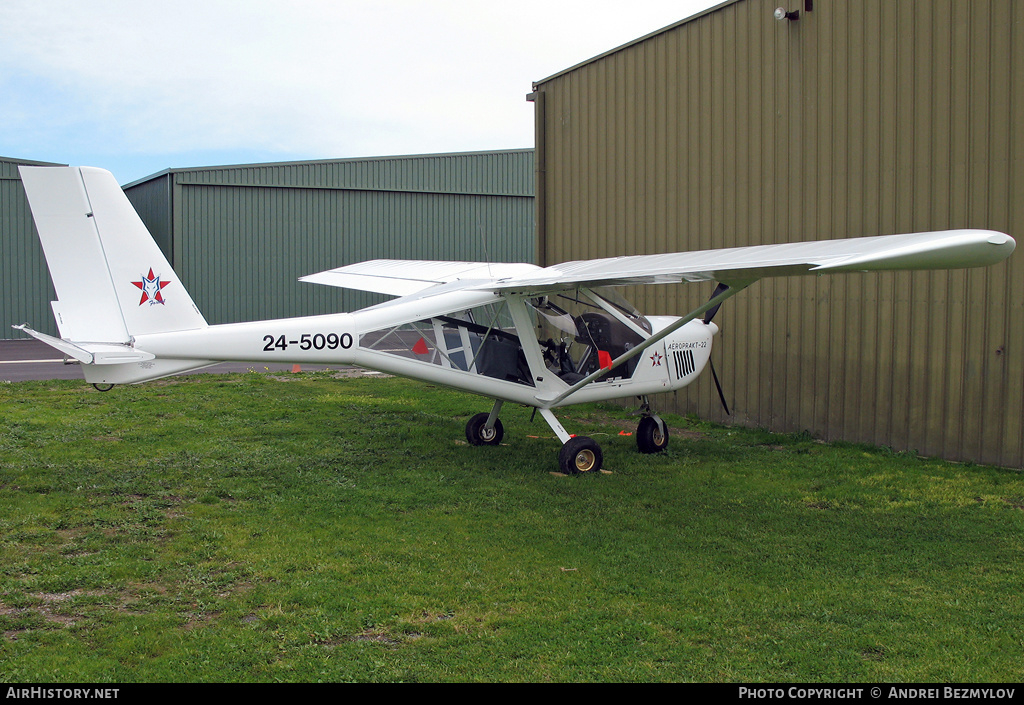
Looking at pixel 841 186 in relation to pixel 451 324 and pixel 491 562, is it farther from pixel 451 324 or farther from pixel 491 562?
pixel 491 562

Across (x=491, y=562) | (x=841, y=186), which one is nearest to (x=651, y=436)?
(x=841, y=186)

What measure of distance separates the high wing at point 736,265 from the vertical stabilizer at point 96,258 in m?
3.06

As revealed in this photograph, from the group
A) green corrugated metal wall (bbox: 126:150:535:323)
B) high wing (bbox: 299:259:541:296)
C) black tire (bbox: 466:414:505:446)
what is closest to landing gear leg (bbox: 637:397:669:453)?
black tire (bbox: 466:414:505:446)

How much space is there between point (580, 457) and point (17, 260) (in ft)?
80.5

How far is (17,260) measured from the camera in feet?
85.8

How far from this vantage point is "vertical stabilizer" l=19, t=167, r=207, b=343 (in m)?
7.27

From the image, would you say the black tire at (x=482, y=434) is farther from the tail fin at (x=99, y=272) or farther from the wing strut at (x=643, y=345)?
the tail fin at (x=99, y=272)

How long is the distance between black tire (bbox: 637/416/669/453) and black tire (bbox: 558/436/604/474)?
4.50 feet

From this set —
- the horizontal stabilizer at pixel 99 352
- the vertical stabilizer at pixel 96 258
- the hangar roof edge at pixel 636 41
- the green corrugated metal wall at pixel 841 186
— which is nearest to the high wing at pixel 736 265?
the green corrugated metal wall at pixel 841 186

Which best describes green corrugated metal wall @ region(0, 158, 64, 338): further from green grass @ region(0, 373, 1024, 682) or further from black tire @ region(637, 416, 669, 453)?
black tire @ region(637, 416, 669, 453)

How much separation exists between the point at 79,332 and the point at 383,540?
355 centimetres

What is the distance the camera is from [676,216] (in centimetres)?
1280

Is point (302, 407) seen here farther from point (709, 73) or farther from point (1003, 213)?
point (1003, 213)

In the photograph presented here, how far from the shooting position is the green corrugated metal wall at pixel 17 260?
25953mm
